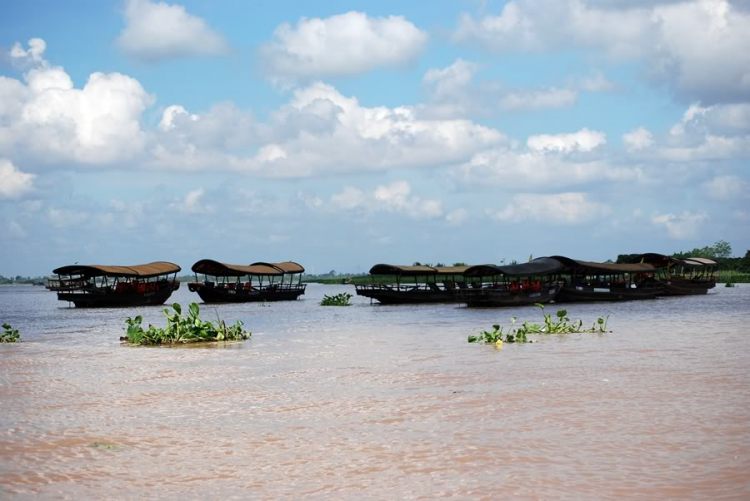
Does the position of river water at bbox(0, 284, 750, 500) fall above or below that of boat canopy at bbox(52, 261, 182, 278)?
below

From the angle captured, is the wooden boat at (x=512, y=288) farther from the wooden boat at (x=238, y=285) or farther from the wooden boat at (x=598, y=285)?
the wooden boat at (x=238, y=285)

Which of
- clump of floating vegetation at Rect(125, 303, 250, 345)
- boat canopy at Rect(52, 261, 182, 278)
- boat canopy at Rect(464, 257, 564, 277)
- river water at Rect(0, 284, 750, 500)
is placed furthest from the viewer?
boat canopy at Rect(52, 261, 182, 278)

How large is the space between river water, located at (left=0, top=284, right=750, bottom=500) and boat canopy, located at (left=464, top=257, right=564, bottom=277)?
19.2 meters

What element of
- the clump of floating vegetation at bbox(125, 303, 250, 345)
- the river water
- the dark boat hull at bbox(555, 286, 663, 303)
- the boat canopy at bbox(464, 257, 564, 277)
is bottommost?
the river water

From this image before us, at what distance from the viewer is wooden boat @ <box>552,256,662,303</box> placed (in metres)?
42.9

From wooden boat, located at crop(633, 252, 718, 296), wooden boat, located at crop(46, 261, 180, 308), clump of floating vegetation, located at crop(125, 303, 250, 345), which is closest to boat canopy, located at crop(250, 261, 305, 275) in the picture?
wooden boat, located at crop(46, 261, 180, 308)

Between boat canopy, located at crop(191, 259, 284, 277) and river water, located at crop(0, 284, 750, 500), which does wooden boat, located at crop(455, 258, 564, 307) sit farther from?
river water, located at crop(0, 284, 750, 500)

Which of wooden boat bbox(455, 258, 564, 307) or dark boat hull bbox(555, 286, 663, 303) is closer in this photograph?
wooden boat bbox(455, 258, 564, 307)

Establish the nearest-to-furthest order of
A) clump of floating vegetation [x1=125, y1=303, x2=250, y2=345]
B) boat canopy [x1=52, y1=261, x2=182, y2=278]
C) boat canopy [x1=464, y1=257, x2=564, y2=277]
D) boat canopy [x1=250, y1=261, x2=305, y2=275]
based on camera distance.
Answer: clump of floating vegetation [x1=125, y1=303, x2=250, y2=345] < boat canopy [x1=464, y1=257, x2=564, y2=277] < boat canopy [x1=52, y1=261, x2=182, y2=278] < boat canopy [x1=250, y1=261, x2=305, y2=275]

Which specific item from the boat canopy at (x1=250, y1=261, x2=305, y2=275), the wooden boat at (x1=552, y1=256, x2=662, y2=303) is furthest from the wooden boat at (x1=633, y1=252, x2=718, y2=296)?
the boat canopy at (x1=250, y1=261, x2=305, y2=275)

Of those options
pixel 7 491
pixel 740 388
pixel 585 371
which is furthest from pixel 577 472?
pixel 585 371

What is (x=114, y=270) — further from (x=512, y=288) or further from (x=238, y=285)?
(x=512, y=288)

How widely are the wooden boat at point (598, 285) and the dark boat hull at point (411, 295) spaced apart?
6631mm

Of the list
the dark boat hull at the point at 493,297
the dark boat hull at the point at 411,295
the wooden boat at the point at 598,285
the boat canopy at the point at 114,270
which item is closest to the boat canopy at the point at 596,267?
the wooden boat at the point at 598,285
